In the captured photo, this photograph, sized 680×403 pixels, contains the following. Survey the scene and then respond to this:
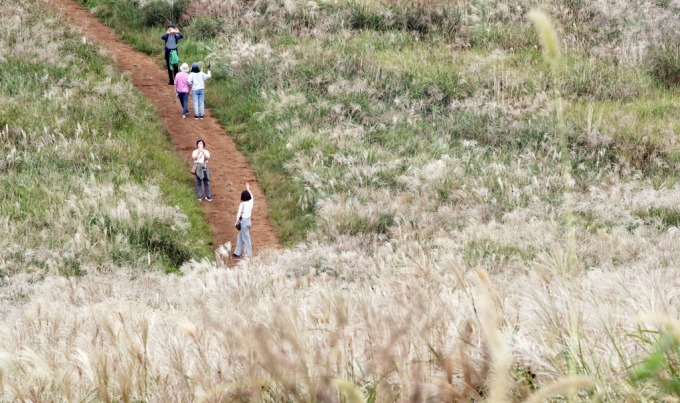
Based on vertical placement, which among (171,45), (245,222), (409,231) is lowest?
(245,222)

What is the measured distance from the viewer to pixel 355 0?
2377cm

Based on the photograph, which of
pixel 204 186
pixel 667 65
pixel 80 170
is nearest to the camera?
pixel 80 170

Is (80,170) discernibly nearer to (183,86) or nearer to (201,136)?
(201,136)

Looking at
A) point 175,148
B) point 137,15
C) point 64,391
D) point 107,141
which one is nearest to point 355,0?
point 137,15

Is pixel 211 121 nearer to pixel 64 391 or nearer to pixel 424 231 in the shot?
pixel 424 231

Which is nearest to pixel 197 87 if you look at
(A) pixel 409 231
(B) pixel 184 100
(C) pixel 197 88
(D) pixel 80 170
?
(C) pixel 197 88

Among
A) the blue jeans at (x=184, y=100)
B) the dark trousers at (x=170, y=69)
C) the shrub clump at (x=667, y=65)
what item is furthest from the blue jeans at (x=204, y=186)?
the shrub clump at (x=667, y=65)

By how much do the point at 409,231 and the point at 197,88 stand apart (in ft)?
27.1

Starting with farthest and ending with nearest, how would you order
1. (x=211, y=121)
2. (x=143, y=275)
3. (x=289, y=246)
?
(x=211, y=121)
(x=289, y=246)
(x=143, y=275)

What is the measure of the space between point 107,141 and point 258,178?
3346 millimetres

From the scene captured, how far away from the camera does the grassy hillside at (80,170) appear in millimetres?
11391

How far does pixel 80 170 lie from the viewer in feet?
46.3

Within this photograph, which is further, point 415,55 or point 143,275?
point 415,55

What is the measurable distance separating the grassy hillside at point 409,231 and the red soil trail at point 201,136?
0.45 m
